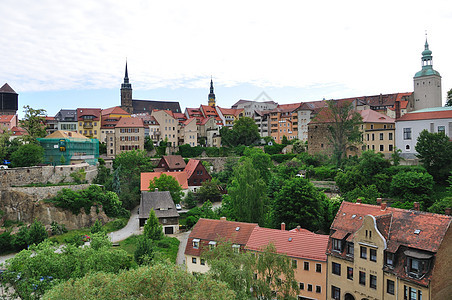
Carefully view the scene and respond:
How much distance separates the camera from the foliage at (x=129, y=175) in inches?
2077

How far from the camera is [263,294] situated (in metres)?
20.8

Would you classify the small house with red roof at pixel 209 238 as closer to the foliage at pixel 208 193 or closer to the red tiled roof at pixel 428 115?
the foliage at pixel 208 193

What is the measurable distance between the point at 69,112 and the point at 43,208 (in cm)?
4347

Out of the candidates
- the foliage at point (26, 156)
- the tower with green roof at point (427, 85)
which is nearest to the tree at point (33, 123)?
the foliage at point (26, 156)

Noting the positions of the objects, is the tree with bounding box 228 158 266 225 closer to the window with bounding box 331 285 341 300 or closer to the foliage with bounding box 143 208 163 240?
the foliage with bounding box 143 208 163 240

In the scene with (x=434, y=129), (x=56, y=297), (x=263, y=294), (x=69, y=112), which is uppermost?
(x=69, y=112)

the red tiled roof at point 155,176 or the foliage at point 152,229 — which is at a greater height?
the red tiled roof at point 155,176

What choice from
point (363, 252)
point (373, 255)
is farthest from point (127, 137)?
point (373, 255)

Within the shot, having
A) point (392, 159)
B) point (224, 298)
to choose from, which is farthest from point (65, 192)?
point (392, 159)

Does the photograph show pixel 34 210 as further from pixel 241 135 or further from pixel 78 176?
pixel 241 135

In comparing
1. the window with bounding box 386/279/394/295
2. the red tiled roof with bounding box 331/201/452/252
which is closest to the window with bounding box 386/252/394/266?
the red tiled roof with bounding box 331/201/452/252

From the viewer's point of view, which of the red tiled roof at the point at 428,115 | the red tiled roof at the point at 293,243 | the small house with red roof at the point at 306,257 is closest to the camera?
the small house with red roof at the point at 306,257

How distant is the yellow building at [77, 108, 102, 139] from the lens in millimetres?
80750

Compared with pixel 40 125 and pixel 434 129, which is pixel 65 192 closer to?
pixel 40 125
